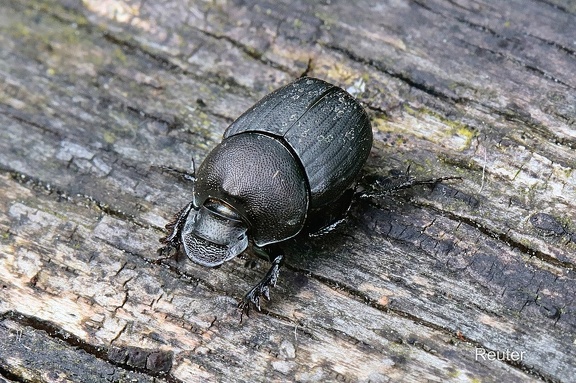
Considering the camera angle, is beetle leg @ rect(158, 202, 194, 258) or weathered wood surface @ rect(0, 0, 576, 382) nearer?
weathered wood surface @ rect(0, 0, 576, 382)

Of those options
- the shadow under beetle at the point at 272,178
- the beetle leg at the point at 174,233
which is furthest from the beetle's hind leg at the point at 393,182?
the beetle leg at the point at 174,233

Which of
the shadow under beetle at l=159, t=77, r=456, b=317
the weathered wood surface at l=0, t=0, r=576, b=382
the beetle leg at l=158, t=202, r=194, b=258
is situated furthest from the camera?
the beetle leg at l=158, t=202, r=194, b=258

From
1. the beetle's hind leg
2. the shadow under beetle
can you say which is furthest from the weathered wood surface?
the shadow under beetle

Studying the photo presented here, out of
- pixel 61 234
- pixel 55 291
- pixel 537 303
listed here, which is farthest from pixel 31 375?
pixel 537 303

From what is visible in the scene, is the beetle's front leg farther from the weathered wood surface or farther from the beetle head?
the beetle head

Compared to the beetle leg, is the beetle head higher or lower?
higher

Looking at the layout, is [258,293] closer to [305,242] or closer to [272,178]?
[305,242]

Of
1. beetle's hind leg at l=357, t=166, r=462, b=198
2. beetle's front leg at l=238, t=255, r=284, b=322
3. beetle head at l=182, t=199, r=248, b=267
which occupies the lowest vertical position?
beetle's front leg at l=238, t=255, r=284, b=322
